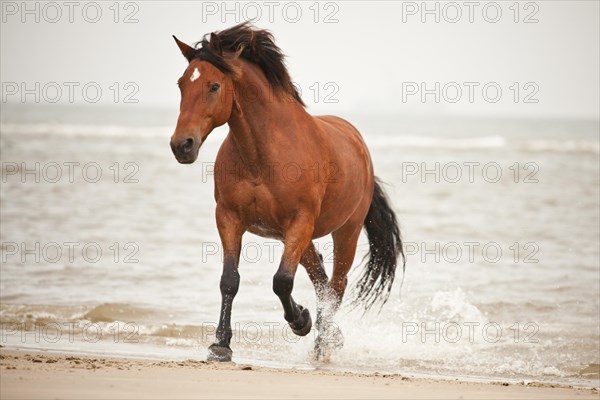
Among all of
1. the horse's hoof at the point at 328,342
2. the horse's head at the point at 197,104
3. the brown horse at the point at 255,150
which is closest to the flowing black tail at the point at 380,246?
the horse's hoof at the point at 328,342

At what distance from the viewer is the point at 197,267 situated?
38.4ft

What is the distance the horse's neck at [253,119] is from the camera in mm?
6586

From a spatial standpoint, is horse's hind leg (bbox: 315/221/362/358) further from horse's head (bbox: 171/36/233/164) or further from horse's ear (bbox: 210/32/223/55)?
horse's ear (bbox: 210/32/223/55)

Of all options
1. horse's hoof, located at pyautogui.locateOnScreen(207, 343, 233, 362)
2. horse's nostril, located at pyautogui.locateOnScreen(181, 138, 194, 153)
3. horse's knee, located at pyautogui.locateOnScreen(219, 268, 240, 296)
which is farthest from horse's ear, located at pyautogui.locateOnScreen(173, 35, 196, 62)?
horse's hoof, located at pyautogui.locateOnScreen(207, 343, 233, 362)

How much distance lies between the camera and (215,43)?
6.30 m

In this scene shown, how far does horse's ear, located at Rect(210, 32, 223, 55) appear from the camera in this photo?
246 inches

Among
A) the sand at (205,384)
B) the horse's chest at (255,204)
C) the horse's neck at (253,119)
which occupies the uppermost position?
the horse's neck at (253,119)

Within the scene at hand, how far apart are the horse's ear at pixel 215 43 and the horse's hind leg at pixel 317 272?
90.5 inches

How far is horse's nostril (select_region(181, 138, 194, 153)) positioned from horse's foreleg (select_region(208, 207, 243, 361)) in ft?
2.78

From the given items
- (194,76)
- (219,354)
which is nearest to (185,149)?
(194,76)

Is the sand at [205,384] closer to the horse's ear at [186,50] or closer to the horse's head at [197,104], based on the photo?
the horse's head at [197,104]

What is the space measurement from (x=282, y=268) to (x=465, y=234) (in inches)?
353

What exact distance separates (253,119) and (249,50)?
49cm

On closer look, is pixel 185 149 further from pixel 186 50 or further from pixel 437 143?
pixel 437 143
